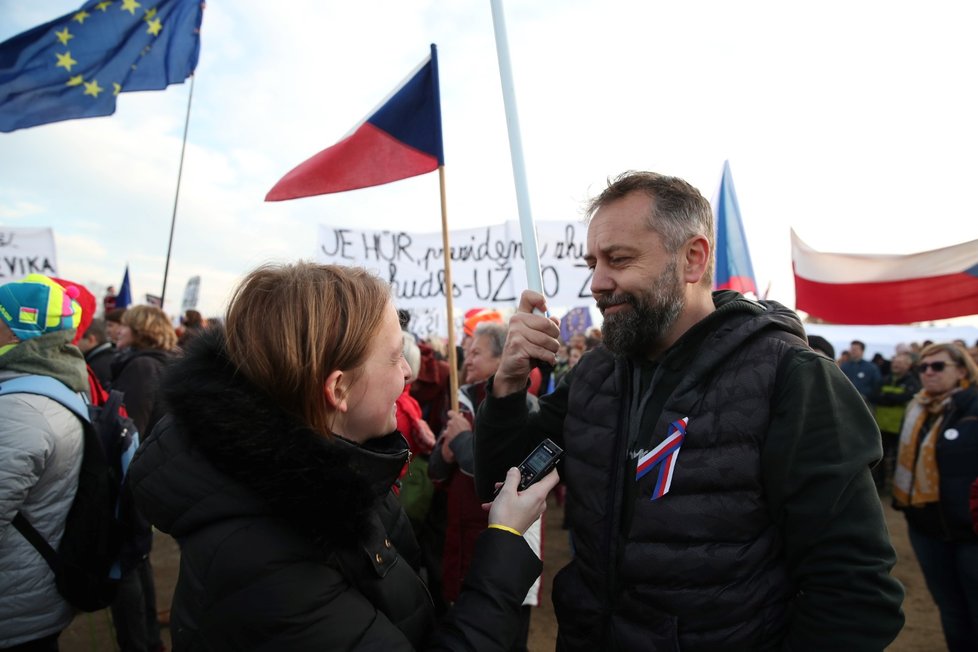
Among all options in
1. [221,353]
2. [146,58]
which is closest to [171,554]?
[146,58]

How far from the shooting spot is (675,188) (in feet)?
5.87

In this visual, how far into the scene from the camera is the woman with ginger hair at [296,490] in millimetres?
1114

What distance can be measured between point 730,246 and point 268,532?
5.39 metres

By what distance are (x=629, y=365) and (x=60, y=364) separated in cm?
237

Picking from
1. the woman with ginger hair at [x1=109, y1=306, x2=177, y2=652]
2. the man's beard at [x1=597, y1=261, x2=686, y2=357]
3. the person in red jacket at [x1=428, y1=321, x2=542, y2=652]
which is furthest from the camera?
the person in red jacket at [x1=428, y1=321, x2=542, y2=652]

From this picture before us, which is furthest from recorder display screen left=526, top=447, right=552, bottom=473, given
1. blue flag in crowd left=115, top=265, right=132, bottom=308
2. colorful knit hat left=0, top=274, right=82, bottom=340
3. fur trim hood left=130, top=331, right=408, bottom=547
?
blue flag in crowd left=115, top=265, right=132, bottom=308

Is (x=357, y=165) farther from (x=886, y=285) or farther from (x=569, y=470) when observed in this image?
(x=886, y=285)

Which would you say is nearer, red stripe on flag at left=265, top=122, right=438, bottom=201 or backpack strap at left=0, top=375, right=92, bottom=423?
backpack strap at left=0, top=375, right=92, bottom=423

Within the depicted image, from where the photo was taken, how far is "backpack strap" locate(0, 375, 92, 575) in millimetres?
2266

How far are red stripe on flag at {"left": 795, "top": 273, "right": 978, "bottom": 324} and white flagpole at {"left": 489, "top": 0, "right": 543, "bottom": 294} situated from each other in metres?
4.37

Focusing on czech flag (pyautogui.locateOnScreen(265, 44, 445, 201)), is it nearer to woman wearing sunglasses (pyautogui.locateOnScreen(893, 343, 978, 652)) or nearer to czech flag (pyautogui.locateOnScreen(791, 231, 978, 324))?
woman wearing sunglasses (pyautogui.locateOnScreen(893, 343, 978, 652))

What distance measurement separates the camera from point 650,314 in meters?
1.73

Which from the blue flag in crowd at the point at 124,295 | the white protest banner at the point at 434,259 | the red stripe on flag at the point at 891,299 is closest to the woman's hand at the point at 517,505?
the red stripe on flag at the point at 891,299

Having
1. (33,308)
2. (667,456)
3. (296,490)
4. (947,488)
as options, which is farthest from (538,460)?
(947,488)
